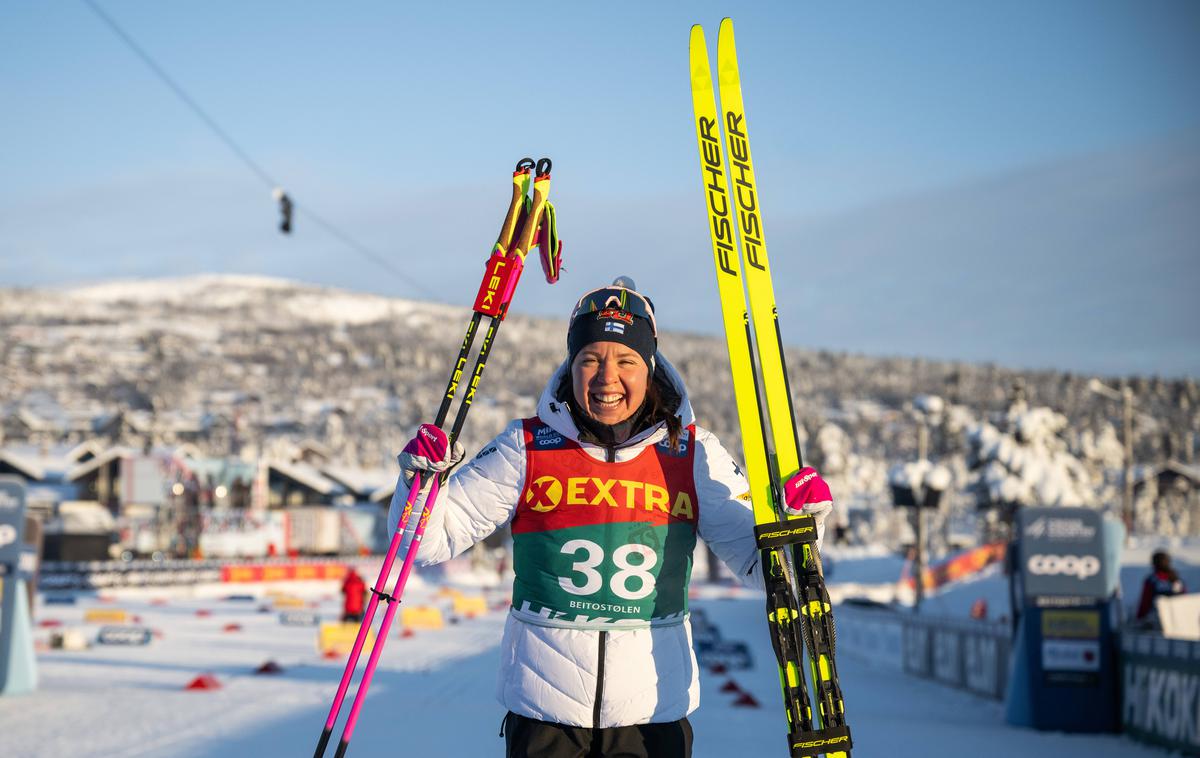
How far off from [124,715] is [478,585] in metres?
41.8

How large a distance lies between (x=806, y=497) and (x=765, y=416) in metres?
0.55

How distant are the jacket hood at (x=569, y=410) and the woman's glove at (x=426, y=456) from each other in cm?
32

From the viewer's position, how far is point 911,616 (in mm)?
20844

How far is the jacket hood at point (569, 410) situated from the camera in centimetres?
427

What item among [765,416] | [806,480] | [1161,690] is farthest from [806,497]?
[1161,690]

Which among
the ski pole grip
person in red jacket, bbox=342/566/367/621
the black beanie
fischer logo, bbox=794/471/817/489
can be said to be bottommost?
person in red jacket, bbox=342/566/367/621

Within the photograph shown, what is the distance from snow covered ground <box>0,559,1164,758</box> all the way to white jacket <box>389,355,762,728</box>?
5.32 metres

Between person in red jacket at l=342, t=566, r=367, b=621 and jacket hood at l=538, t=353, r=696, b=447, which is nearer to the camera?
jacket hood at l=538, t=353, r=696, b=447

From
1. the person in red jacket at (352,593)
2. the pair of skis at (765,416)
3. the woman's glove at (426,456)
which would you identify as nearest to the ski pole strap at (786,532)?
the pair of skis at (765,416)

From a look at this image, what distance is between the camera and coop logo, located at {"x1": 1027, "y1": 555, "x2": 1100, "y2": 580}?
40.8 feet

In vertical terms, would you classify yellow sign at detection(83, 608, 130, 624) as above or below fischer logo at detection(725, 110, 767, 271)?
below

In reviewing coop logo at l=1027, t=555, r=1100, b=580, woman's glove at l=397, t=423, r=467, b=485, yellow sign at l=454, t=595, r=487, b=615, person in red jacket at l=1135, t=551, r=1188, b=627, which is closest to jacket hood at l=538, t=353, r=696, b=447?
woman's glove at l=397, t=423, r=467, b=485

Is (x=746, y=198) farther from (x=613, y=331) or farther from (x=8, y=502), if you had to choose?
(x=8, y=502)

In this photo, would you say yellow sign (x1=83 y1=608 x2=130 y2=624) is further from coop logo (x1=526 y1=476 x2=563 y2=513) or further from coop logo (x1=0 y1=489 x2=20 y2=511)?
coop logo (x1=526 y1=476 x2=563 y2=513)
